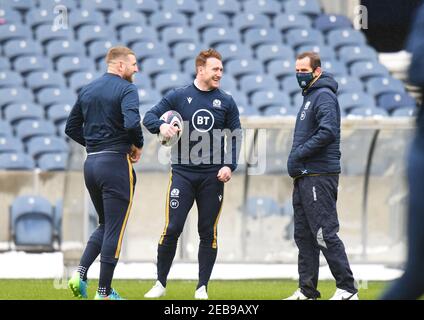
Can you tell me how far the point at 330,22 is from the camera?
2012cm

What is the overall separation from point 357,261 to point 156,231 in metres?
2.07

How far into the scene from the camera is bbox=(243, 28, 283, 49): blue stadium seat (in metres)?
19.3

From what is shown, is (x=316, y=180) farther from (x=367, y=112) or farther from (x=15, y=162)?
(x=367, y=112)

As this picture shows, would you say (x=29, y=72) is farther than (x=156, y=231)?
Yes

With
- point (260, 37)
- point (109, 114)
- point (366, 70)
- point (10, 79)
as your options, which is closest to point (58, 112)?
point (10, 79)

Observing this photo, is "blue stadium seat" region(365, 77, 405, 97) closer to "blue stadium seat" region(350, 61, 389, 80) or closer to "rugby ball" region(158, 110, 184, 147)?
"blue stadium seat" region(350, 61, 389, 80)

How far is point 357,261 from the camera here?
12289mm

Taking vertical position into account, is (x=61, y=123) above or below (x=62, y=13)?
below

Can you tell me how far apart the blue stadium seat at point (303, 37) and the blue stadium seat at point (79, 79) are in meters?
3.44

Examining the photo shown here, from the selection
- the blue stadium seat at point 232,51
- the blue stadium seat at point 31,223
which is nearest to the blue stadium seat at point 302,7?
the blue stadium seat at point 232,51

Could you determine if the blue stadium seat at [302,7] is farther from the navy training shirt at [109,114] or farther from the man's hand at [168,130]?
the navy training shirt at [109,114]

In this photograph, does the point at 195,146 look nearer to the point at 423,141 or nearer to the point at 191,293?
the point at 191,293

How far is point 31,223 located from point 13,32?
16.8ft
